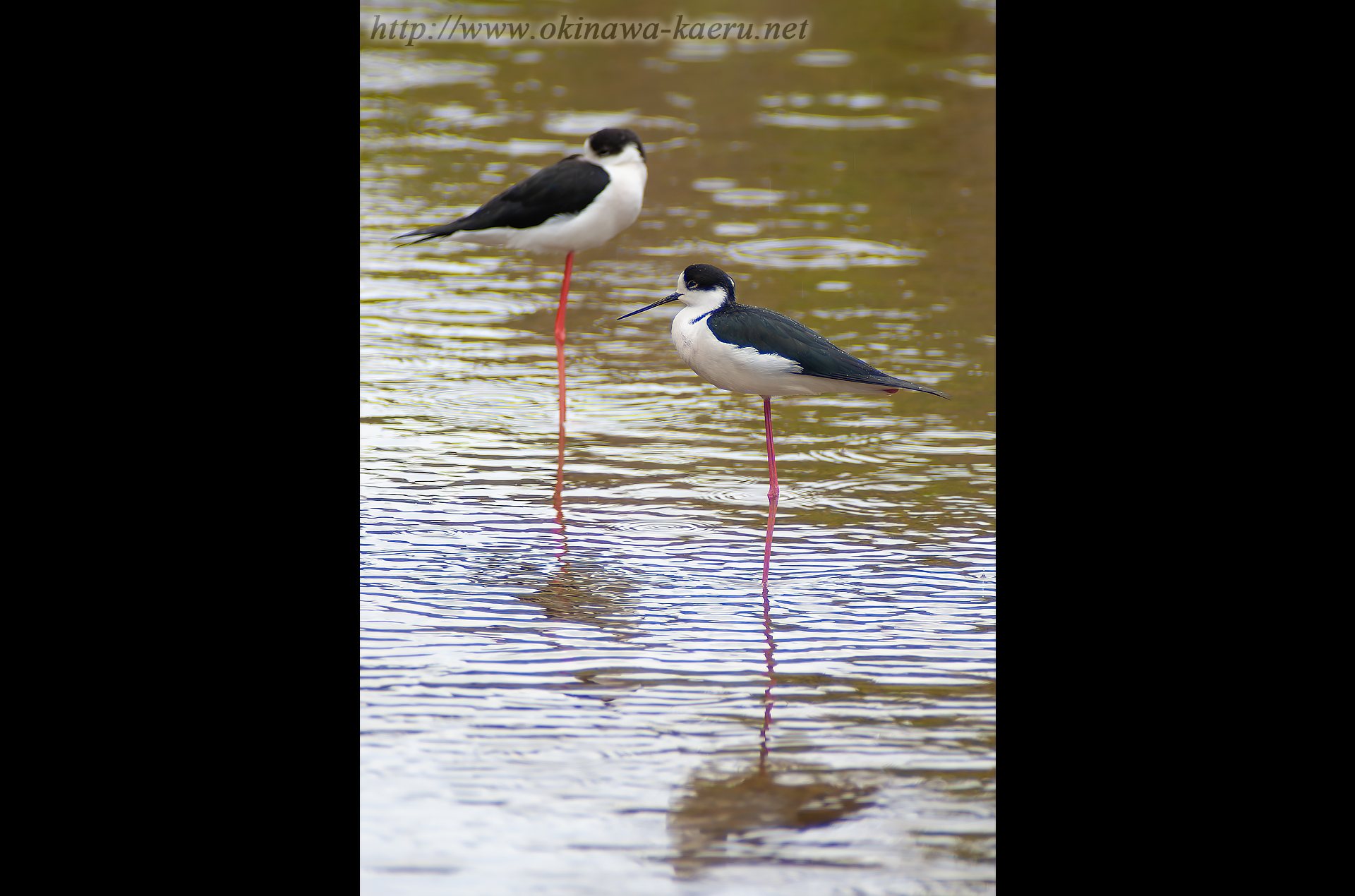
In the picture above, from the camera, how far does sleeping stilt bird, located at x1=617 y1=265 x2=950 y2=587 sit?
6703 millimetres

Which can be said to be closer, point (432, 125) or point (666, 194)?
point (666, 194)

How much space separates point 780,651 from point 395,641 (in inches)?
55.8

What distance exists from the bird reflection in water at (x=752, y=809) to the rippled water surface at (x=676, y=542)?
11 mm

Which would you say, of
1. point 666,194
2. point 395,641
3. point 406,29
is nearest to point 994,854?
point 395,641

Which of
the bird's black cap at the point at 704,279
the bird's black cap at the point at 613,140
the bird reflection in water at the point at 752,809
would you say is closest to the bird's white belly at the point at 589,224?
the bird's black cap at the point at 613,140

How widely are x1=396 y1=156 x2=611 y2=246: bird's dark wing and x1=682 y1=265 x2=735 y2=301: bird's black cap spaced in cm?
187

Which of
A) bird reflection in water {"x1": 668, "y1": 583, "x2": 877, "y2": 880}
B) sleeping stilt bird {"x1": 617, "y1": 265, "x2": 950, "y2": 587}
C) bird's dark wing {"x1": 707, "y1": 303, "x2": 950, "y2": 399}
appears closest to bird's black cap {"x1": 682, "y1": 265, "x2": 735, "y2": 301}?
sleeping stilt bird {"x1": 617, "y1": 265, "x2": 950, "y2": 587}

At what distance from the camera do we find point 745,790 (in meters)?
4.33

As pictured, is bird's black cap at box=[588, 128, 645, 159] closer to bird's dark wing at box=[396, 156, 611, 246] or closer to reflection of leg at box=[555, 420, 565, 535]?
bird's dark wing at box=[396, 156, 611, 246]

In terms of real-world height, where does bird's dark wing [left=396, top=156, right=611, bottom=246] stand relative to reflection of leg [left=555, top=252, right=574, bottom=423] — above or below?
above

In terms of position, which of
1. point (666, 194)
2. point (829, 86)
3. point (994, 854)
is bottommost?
point (994, 854)

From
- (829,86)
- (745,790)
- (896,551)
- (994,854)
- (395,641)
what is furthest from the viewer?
(829,86)

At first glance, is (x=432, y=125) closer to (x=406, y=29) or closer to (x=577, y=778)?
(x=406, y=29)

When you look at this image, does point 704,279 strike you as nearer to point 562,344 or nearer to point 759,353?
point 759,353
